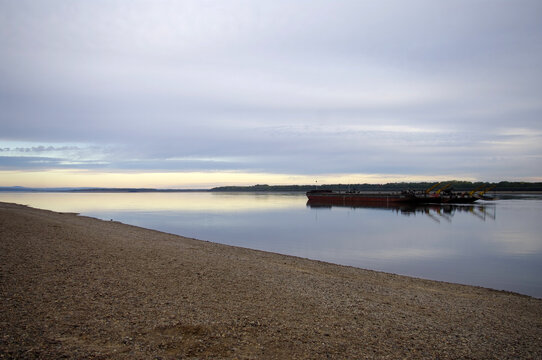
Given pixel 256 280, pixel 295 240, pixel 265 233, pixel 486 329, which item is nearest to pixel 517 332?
pixel 486 329

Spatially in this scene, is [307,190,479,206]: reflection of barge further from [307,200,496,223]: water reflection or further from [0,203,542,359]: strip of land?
[0,203,542,359]: strip of land

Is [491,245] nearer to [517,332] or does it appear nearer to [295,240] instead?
[295,240]

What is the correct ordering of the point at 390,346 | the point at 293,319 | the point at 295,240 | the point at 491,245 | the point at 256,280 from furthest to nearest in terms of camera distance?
the point at 295,240 → the point at 491,245 → the point at 256,280 → the point at 293,319 → the point at 390,346

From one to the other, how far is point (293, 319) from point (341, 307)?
1287 mm

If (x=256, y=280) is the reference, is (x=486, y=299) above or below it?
below

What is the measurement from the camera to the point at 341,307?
22.6ft

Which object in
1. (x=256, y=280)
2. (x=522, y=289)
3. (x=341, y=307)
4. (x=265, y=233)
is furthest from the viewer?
(x=265, y=233)

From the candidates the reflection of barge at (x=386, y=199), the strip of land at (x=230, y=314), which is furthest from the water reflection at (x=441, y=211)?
the strip of land at (x=230, y=314)

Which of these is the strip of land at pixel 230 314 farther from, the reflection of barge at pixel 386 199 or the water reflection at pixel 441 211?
the reflection of barge at pixel 386 199

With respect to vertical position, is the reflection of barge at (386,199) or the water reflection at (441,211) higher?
the reflection of barge at (386,199)

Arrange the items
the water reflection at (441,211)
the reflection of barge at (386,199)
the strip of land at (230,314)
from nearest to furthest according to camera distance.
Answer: the strip of land at (230,314), the water reflection at (441,211), the reflection of barge at (386,199)

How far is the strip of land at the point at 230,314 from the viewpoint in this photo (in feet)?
15.8

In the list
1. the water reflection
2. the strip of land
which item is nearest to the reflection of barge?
the water reflection

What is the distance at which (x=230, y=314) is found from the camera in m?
6.07
